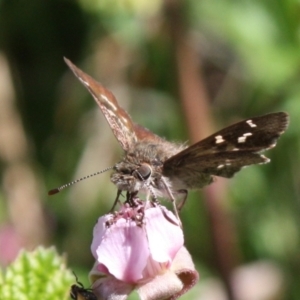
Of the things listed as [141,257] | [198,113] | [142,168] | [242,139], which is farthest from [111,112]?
[198,113]

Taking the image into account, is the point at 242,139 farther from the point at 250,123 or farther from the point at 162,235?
the point at 162,235

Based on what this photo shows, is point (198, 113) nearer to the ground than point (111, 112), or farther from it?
farther from it

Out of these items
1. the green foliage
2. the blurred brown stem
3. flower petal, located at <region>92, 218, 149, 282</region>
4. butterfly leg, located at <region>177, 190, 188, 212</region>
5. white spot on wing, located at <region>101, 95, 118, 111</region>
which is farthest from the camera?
the blurred brown stem

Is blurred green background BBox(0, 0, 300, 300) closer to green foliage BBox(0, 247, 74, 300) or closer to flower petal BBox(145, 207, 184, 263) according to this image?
green foliage BBox(0, 247, 74, 300)

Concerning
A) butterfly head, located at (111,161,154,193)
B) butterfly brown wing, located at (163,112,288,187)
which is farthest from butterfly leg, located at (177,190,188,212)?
butterfly head, located at (111,161,154,193)

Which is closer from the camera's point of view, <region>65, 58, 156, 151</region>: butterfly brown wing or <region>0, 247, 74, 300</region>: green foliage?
<region>0, 247, 74, 300</region>: green foliage

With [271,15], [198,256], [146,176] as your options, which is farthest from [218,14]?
[146,176]
